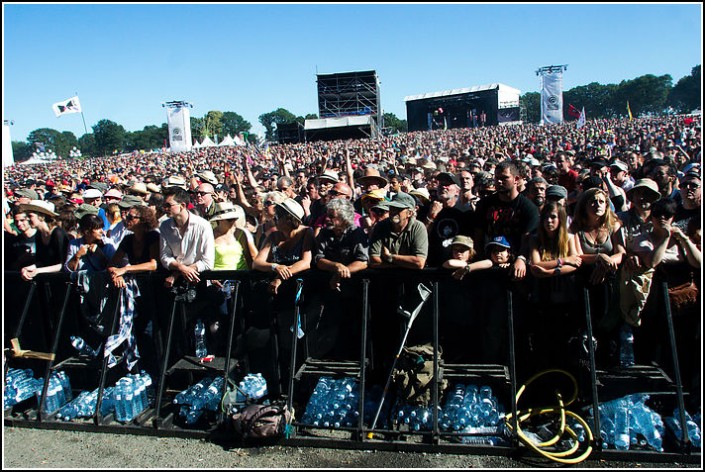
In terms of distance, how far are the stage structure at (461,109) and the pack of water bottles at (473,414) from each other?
68233 millimetres

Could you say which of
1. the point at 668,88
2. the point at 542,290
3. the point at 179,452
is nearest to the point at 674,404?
the point at 542,290

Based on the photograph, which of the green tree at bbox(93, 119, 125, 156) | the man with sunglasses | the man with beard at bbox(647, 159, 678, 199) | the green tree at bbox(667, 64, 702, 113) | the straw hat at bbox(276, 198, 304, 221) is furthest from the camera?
the green tree at bbox(667, 64, 702, 113)

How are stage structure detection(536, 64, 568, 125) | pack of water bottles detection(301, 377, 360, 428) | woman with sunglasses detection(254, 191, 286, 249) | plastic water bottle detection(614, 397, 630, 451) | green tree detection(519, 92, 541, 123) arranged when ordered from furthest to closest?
green tree detection(519, 92, 541, 123), stage structure detection(536, 64, 568, 125), woman with sunglasses detection(254, 191, 286, 249), pack of water bottles detection(301, 377, 360, 428), plastic water bottle detection(614, 397, 630, 451)

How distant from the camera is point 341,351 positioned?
4.28 m

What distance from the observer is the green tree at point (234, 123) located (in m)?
189

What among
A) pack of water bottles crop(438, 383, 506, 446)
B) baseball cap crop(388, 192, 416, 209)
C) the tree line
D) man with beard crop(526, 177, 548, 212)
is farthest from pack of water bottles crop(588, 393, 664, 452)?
the tree line

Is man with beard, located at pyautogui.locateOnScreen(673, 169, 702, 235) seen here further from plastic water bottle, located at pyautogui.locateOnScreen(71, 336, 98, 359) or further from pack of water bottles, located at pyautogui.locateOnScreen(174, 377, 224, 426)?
plastic water bottle, located at pyautogui.locateOnScreen(71, 336, 98, 359)

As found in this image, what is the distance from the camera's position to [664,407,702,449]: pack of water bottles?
11.1 ft

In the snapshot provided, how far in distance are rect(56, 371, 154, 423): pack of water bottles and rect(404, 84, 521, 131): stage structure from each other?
2689 inches

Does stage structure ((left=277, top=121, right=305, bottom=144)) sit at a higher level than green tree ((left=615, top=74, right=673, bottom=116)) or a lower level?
lower

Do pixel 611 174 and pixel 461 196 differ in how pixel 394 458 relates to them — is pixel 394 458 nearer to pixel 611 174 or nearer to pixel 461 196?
pixel 461 196

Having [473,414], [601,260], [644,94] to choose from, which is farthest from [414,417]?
[644,94]

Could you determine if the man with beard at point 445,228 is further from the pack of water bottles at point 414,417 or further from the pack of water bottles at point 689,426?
the pack of water bottles at point 689,426

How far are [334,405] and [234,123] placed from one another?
652ft
